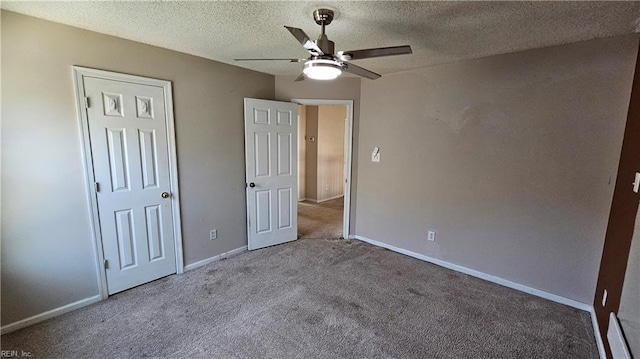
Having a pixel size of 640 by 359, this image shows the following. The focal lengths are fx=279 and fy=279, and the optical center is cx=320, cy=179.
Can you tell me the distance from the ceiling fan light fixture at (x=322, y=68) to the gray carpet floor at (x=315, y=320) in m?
1.89

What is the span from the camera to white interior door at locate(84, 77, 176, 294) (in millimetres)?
2406

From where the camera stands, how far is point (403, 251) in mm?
3639

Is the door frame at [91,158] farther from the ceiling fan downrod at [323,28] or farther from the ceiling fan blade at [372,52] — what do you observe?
the ceiling fan blade at [372,52]

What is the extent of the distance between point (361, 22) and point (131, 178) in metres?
2.42

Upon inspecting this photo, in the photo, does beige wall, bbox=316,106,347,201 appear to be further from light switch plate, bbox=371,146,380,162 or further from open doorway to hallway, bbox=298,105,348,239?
light switch plate, bbox=371,146,380,162

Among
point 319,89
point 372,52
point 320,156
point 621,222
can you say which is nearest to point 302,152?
point 320,156

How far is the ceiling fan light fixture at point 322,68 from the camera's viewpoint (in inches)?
70.6

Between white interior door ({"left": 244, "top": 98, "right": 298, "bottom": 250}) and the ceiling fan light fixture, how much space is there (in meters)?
1.72

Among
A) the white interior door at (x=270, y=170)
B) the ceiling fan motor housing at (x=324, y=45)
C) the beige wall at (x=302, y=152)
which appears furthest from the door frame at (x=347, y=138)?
the beige wall at (x=302, y=152)

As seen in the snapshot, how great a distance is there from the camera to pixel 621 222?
195 cm

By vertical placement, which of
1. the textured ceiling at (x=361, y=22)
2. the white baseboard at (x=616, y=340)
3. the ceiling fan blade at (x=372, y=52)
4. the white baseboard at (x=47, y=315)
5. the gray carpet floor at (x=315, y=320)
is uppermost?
the textured ceiling at (x=361, y=22)

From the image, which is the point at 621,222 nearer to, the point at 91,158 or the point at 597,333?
the point at 597,333

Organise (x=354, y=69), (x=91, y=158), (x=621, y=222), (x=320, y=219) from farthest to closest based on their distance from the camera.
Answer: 1. (x=320, y=219)
2. (x=91, y=158)
3. (x=354, y=69)
4. (x=621, y=222)

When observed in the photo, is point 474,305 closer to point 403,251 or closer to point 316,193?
point 403,251
